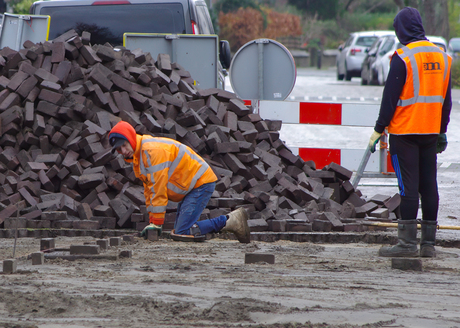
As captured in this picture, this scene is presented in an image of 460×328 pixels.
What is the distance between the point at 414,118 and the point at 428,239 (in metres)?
1.03

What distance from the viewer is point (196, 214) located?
20.4ft

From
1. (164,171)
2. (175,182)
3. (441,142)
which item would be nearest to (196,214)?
(175,182)

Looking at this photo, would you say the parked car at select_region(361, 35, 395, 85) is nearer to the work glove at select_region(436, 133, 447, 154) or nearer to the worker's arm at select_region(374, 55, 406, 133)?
the work glove at select_region(436, 133, 447, 154)

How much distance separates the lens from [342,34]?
56219mm

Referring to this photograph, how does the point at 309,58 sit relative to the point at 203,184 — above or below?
above

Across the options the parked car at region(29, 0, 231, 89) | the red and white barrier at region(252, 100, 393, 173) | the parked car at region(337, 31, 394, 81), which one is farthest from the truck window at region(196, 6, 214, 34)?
the parked car at region(337, 31, 394, 81)

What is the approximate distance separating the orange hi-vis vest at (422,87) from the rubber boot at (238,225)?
165cm

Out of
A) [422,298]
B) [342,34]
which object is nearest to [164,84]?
[422,298]

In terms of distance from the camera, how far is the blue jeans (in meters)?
6.14

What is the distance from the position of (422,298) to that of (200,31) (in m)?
6.93

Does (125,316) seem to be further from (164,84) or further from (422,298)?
(164,84)

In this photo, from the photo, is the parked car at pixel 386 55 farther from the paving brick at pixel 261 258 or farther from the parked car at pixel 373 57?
the paving brick at pixel 261 258

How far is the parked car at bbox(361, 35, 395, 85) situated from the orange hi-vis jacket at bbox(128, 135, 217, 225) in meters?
18.6

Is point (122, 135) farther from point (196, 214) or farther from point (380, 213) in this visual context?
point (380, 213)
